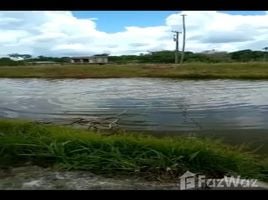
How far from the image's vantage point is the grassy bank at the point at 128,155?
2088mm

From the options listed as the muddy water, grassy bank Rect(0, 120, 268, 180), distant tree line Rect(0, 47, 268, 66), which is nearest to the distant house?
distant tree line Rect(0, 47, 268, 66)

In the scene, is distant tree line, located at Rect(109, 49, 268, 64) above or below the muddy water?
above

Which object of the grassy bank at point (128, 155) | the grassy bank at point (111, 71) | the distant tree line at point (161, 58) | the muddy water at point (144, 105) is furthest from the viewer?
the muddy water at point (144, 105)

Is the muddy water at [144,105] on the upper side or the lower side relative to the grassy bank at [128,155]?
upper

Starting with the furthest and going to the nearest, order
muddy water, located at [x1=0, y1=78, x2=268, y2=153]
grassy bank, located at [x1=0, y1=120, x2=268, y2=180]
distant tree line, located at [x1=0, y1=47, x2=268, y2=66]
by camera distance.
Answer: muddy water, located at [x1=0, y1=78, x2=268, y2=153] → distant tree line, located at [x1=0, y1=47, x2=268, y2=66] → grassy bank, located at [x1=0, y1=120, x2=268, y2=180]

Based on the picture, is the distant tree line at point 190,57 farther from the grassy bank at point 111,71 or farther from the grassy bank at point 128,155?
the grassy bank at point 128,155

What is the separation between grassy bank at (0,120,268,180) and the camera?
2088 mm

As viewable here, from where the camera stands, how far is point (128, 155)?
226cm

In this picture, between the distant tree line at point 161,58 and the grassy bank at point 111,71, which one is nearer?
the distant tree line at point 161,58

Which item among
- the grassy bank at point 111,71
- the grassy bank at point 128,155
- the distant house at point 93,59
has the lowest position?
the grassy bank at point 128,155

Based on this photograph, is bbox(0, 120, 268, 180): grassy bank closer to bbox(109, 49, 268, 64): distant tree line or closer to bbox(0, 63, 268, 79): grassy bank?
bbox(0, 63, 268, 79): grassy bank

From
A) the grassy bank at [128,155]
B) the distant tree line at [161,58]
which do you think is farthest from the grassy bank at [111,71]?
the grassy bank at [128,155]

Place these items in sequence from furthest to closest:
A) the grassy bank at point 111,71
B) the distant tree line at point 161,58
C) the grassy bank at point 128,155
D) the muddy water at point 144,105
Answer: the muddy water at point 144,105 < the grassy bank at point 111,71 < the distant tree line at point 161,58 < the grassy bank at point 128,155
